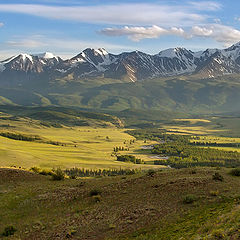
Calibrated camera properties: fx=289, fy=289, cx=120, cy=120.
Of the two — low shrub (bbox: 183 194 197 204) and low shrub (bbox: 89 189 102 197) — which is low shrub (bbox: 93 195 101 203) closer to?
low shrub (bbox: 89 189 102 197)

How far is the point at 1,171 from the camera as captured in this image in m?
60.2

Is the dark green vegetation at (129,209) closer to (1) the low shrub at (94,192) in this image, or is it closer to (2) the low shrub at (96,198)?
(2) the low shrub at (96,198)

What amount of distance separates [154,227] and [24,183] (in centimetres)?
3266

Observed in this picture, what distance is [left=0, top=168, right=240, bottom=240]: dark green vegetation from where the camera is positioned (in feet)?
95.3

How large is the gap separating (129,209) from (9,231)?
14.7m

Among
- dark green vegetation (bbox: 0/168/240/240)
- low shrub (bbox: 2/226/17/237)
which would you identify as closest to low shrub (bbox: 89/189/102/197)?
dark green vegetation (bbox: 0/168/240/240)

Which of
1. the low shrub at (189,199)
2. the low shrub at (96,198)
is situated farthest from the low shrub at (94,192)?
the low shrub at (189,199)

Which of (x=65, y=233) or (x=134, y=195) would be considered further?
(x=134, y=195)

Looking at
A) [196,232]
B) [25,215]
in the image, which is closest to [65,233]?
[25,215]

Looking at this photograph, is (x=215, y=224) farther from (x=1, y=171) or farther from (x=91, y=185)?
(x=1, y=171)

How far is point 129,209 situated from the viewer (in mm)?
36812

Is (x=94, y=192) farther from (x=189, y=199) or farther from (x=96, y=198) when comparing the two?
(x=189, y=199)

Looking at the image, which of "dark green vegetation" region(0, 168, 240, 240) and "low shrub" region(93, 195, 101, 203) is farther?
"low shrub" region(93, 195, 101, 203)

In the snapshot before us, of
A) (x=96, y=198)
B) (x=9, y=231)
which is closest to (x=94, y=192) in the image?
(x=96, y=198)
